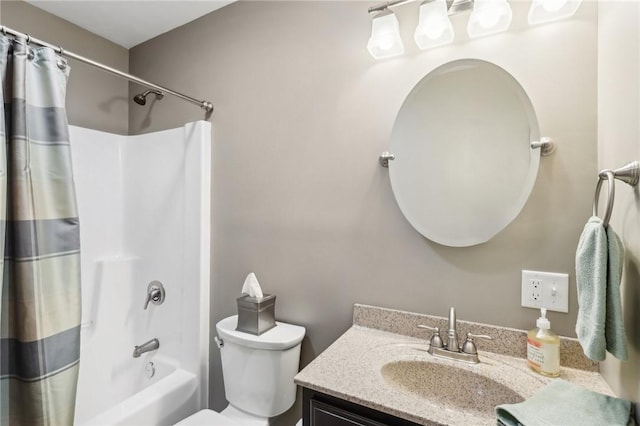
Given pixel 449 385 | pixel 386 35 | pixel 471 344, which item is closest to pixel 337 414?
pixel 449 385

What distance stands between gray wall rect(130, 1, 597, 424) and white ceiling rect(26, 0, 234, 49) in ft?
0.24

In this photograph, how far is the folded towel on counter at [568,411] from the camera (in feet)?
2.16

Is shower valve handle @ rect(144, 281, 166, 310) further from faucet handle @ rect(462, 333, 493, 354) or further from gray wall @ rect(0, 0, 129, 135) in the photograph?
faucet handle @ rect(462, 333, 493, 354)

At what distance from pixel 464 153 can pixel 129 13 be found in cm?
201

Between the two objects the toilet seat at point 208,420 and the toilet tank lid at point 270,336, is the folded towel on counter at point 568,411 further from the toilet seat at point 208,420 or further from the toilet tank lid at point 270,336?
the toilet seat at point 208,420

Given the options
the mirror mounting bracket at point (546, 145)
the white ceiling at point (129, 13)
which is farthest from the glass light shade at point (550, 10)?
the white ceiling at point (129, 13)

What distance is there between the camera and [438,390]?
1.02 metres

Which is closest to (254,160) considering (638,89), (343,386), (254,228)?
(254,228)

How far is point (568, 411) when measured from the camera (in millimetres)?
693

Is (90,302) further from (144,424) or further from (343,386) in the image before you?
(343,386)

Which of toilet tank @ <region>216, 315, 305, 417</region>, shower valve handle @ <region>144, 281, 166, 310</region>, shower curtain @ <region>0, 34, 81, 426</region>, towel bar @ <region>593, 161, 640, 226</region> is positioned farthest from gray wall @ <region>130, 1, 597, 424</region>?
shower curtain @ <region>0, 34, 81, 426</region>

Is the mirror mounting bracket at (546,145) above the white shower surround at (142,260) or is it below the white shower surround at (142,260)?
above

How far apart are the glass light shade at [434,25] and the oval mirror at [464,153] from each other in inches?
4.3

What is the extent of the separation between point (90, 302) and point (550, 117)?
2.43 m
